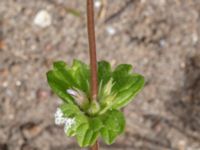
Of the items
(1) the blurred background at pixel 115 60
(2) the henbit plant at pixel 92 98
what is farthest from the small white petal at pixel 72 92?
(1) the blurred background at pixel 115 60

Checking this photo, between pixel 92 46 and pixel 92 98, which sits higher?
pixel 92 46

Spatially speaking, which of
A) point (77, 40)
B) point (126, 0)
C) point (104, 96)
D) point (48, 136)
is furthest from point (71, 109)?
point (126, 0)

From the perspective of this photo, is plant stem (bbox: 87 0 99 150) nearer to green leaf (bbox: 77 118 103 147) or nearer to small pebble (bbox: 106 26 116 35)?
green leaf (bbox: 77 118 103 147)

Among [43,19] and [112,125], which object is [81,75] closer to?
[112,125]

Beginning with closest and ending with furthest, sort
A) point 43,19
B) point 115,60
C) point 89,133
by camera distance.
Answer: point 89,133, point 115,60, point 43,19

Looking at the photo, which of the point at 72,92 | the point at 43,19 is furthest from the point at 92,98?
the point at 43,19

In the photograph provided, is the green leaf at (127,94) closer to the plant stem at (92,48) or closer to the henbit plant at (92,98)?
the henbit plant at (92,98)

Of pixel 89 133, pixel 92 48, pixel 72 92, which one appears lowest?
pixel 89 133

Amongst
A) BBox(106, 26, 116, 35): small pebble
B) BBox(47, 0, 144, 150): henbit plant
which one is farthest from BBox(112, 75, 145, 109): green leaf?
BBox(106, 26, 116, 35): small pebble
